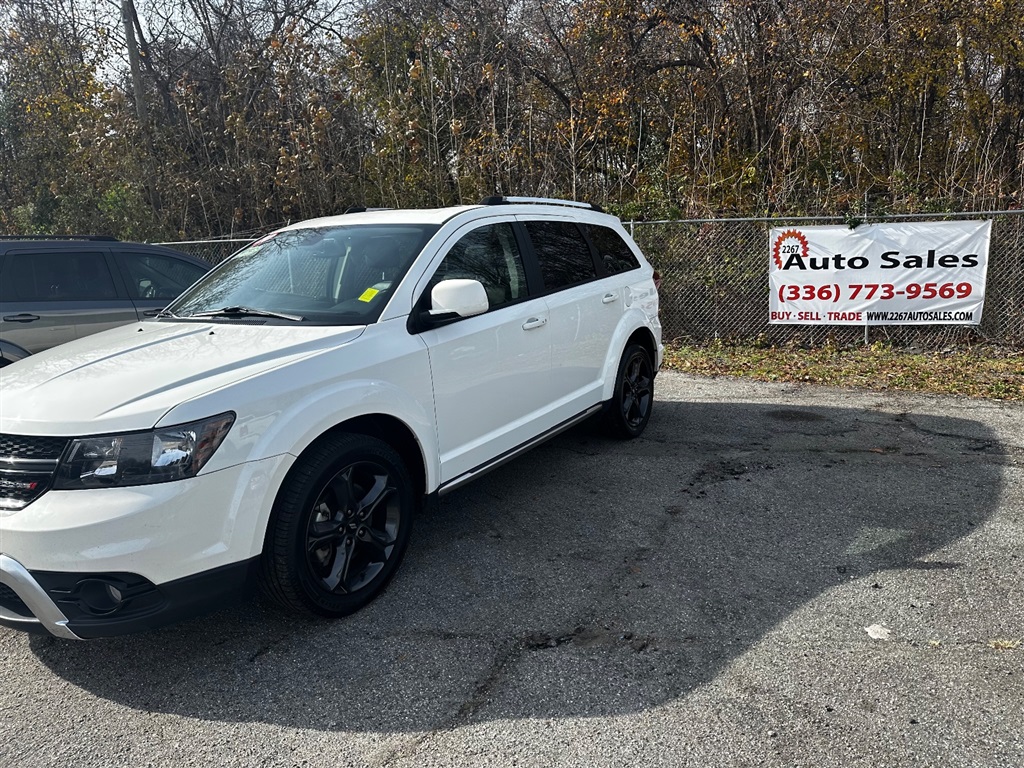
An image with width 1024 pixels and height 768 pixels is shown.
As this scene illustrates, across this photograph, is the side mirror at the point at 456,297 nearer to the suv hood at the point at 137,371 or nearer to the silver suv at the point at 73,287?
the suv hood at the point at 137,371

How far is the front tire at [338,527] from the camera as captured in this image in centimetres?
313

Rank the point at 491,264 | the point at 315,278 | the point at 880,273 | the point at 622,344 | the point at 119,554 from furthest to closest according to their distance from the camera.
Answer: the point at 880,273 < the point at 622,344 < the point at 491,264 < the point at 315,278 < the point at 119,554

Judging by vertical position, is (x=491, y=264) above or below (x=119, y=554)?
above

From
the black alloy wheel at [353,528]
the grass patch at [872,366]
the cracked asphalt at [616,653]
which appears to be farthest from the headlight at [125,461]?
the grass patch at [872,366]

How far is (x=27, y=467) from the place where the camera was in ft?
9.25

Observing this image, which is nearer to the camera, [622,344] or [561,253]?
[561,253]

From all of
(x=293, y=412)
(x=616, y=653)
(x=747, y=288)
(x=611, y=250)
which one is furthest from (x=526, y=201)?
(x=747, y=288)

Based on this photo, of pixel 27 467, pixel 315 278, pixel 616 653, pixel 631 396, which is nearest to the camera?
pixel 27 467

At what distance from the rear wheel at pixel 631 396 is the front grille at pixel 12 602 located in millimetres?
3803

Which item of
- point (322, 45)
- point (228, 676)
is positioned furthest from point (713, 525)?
point (322, 45)

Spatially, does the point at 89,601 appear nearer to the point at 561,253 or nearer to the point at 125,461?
the point at 125,461

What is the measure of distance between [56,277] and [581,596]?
5.63 metres

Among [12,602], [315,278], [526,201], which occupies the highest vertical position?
[526,201]

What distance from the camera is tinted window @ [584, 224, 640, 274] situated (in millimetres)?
5652
